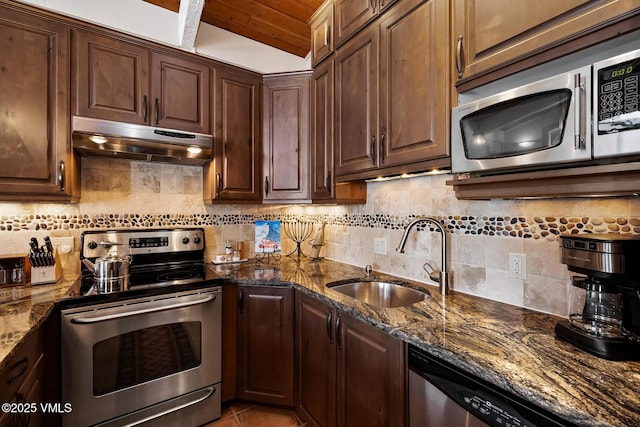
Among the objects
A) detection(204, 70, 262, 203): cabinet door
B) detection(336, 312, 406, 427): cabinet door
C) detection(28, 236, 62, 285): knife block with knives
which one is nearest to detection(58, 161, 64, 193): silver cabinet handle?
detection(28, 236, 62, 285): knife block with knives

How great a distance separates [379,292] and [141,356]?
140 centimetres

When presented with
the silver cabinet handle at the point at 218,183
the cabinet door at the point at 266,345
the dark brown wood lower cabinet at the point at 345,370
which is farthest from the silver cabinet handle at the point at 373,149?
the silver cabinet handle at the point at 218,183

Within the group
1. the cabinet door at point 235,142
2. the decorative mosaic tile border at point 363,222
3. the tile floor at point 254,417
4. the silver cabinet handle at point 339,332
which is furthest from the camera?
the cabinet door at point 235,142

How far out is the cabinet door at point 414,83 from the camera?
48.6 inches

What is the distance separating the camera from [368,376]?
4.08ft

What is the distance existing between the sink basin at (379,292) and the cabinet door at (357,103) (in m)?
0.70

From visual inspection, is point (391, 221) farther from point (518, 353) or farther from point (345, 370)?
point (518, 353)

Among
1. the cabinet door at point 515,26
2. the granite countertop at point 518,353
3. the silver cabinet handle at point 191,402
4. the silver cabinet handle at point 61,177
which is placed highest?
the cabinet door at point 515,26

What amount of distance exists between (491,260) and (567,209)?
38cm

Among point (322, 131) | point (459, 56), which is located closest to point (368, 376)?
point (459, 56)

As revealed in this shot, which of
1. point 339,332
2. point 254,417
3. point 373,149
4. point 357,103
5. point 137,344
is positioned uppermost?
point 357,103

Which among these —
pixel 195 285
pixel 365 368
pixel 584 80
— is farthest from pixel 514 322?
pixel 195 285

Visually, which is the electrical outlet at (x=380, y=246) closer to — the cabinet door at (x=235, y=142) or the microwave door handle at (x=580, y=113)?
the cabinet door at (x=235, y=142)

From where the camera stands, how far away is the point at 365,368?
49.6 inches
